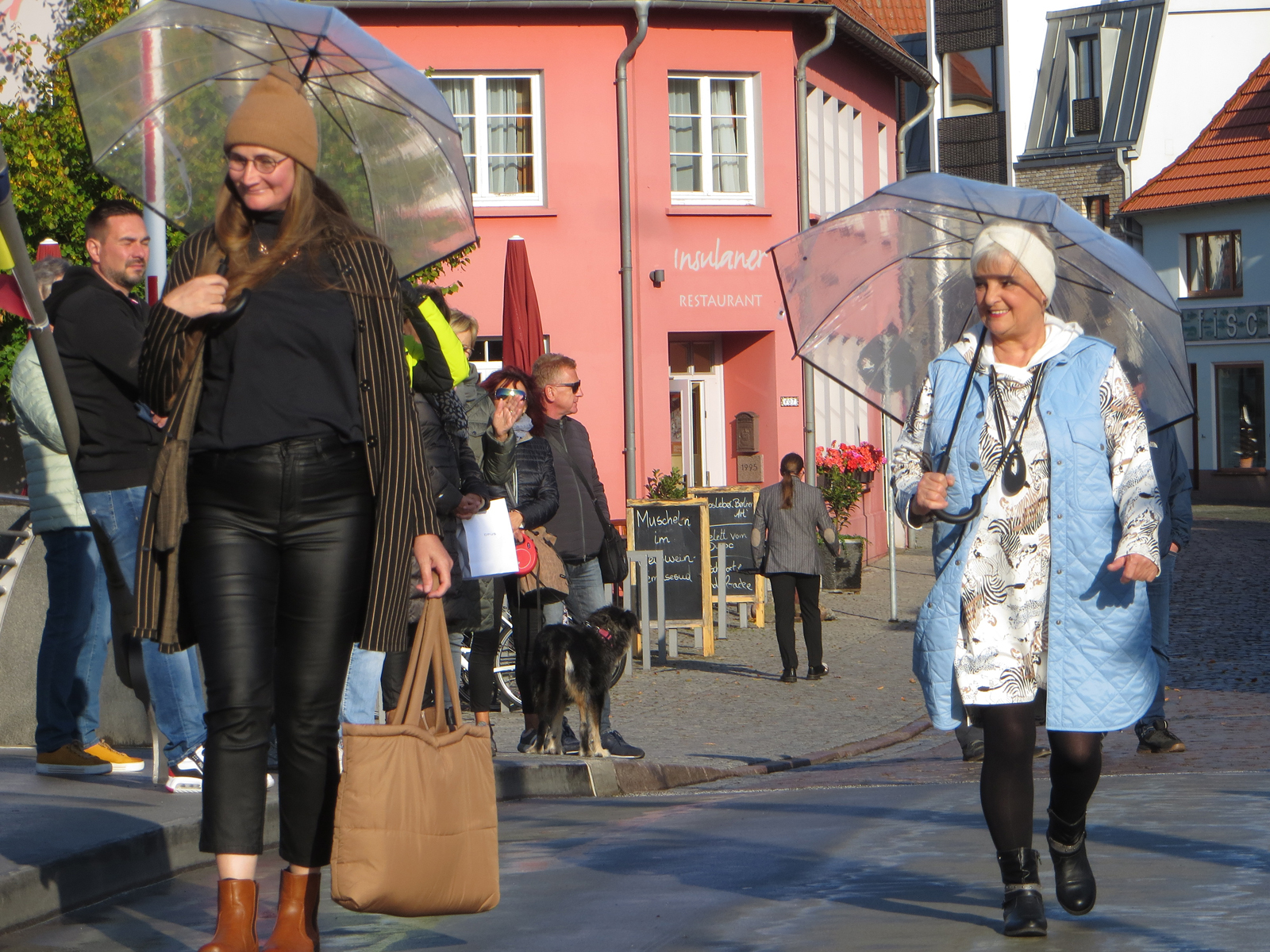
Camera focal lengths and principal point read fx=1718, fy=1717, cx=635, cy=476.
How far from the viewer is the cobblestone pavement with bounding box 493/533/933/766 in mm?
10539

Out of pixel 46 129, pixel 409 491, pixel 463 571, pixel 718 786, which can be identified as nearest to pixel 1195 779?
pixel 718 786

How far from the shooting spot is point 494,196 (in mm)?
23062

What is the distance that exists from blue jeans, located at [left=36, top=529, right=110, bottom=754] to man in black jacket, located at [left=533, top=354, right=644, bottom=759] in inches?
118

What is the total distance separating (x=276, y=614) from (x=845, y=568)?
17.4m

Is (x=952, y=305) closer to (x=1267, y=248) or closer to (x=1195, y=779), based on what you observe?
(x=1195, y=779)

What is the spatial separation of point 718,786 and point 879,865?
345cm

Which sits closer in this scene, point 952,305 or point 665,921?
point 665,921

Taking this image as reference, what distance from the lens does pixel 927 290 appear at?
6703mm

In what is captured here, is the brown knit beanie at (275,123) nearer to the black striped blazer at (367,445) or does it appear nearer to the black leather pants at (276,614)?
the black striped blazer at (367,445)

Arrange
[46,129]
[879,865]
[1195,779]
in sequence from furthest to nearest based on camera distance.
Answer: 1. [46,129]
2. [1195,779]
3. [879,865]

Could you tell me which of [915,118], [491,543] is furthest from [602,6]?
[491,543]

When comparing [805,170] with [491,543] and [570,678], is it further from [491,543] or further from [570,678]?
[491,543]

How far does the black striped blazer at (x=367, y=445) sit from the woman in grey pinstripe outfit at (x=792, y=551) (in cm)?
988

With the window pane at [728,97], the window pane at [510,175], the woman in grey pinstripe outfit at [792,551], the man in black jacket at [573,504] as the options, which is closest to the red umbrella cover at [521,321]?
the woman in grey pinstripe outfit at [792,551]
